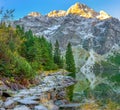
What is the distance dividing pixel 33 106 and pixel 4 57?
19.3 metres

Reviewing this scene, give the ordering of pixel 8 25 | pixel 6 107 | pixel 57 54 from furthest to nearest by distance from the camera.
Answer: pixel 57 54, pixel 8 25, pixel 6 107

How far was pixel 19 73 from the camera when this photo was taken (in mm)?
41094

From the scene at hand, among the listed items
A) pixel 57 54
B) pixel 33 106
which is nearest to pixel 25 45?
pixel 57 54

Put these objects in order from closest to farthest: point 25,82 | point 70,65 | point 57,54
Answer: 1. point 25,82
2. point 70,65
3. point 57,54

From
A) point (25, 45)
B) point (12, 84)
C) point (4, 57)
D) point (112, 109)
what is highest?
point (25, 45)

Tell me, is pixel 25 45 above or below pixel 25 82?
above

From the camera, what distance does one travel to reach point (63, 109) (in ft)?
87.8

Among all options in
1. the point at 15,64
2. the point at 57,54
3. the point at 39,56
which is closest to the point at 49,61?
the point at 39,56

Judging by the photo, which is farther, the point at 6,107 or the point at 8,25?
the point at 8,25

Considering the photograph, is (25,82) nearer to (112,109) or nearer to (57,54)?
(112,109)

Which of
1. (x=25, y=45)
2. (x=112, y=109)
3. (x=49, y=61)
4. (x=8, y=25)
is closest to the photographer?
(x=112, y=109)

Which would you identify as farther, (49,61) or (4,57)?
(49,61)

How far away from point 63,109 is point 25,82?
13343 mm

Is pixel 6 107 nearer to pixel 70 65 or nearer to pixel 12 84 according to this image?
pixel 12 84
